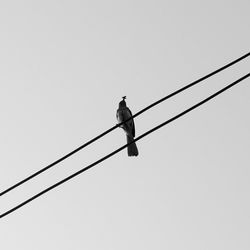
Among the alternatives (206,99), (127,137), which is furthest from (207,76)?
(127,137)

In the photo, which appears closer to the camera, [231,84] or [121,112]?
[231,84]

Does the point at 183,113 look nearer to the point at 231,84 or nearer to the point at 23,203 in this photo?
the point at 231,84

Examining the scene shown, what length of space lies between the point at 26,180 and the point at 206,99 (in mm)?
1545

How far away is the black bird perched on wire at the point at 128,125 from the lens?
12.5 meters

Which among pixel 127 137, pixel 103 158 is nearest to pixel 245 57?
pixel 103 158

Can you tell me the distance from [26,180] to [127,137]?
8.04 metres

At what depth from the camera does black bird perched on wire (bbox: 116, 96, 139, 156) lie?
12.5 metres

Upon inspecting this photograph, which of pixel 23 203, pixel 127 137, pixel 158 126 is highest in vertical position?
pixel 127 137

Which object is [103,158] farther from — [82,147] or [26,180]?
[26,180]

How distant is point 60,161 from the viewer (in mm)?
5621

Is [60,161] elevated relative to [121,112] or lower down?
lower down

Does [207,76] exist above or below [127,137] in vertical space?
below

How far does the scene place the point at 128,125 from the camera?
1340 centimetres

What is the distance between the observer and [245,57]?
18.0 ft
